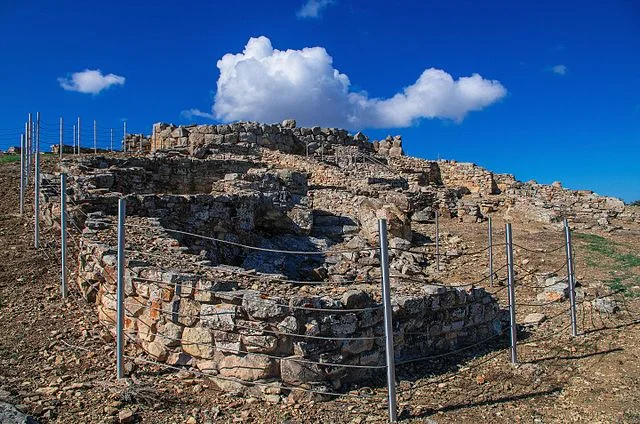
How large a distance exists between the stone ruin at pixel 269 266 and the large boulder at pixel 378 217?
5 centimetres

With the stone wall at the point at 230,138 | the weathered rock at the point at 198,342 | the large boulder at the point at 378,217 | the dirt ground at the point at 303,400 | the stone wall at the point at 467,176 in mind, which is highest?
the stone wall at the point at 230,138

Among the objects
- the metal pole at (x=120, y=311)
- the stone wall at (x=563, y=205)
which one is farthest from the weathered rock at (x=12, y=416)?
the stone wall at (x=563, y=205)

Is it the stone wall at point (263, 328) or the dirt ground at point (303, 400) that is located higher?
the stone wall at point (263, 328)

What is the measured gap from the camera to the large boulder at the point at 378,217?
15.3m

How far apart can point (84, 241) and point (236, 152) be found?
17.7m

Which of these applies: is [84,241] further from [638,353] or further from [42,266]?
[638,353]

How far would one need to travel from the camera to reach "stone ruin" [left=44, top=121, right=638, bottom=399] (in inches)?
205

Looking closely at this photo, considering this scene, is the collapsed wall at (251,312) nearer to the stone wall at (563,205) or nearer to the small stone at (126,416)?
the small stone at (126,416)

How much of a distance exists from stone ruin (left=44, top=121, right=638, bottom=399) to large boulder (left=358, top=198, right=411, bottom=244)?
0.05m

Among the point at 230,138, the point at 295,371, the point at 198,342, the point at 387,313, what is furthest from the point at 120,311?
the point at 230,138

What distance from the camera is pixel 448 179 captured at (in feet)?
99.9

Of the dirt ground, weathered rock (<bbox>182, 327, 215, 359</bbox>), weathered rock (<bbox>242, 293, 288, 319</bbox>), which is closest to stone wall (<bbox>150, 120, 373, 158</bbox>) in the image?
the dirt ground

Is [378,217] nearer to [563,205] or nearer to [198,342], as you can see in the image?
[198,342]

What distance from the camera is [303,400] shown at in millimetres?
5023
